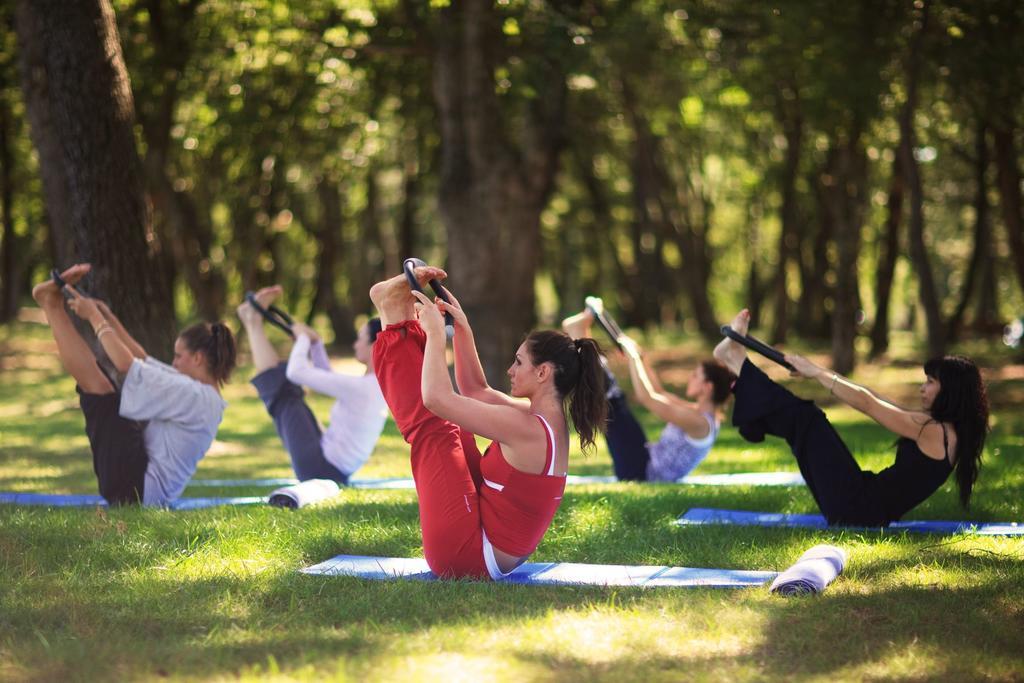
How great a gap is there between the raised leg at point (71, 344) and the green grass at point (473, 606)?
79 cm

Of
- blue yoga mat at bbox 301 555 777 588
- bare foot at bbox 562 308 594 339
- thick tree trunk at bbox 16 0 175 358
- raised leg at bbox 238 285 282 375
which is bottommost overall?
blue yoga mat at bbox 301 555 777 588

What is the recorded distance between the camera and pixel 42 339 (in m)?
27.2

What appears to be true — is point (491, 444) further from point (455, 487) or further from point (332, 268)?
point (332, 268)

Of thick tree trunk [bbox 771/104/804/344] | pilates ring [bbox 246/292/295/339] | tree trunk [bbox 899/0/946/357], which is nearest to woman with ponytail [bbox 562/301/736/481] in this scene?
pilates ring [bbox 246/292/295/339]

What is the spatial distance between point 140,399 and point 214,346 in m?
0.72

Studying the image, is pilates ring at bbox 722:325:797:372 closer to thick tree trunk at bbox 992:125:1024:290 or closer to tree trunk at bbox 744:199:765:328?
thick tree trunk at bbox 992:125:1024:290

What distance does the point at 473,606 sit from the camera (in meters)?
4.90

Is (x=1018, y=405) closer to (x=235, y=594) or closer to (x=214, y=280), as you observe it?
(x=235, y=594)

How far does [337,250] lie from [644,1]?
12.0 meters

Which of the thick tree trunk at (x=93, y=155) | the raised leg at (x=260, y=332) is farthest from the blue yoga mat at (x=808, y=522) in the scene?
the thick tree trunk at (x=93, y=155)

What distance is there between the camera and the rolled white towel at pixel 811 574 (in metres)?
5.12

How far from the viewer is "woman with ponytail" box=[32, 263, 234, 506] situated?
6.95 meters

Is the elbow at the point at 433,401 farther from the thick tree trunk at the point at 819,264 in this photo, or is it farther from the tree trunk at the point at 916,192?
the thick tree trunk at the point at 819,264

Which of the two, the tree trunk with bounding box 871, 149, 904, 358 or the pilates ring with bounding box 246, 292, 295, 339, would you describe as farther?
the tree trunk with bounding box 871, 149, 904, 358
